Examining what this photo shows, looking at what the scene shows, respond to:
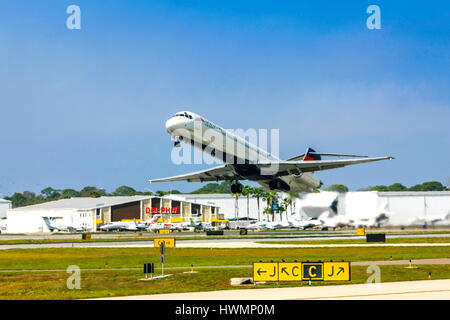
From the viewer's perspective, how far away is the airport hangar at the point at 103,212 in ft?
493

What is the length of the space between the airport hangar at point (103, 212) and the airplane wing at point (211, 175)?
74.7 metres

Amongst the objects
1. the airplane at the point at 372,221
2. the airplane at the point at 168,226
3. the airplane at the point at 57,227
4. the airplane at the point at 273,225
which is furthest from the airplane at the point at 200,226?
the airplane at the point at 372,221

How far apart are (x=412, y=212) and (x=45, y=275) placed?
35199mm

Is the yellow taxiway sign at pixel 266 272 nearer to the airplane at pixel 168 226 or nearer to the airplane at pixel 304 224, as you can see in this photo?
the airplane at pixel 304 224

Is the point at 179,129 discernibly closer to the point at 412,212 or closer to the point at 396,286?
the point at 412,212

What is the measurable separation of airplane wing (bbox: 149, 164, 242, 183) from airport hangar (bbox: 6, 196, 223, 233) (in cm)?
7474

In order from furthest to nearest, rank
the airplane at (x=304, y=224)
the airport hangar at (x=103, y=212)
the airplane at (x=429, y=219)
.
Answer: the airport hangar at (x=103, y=212) < the airplane at (x=304, y=224) < the airplane at (x=429, y=219)

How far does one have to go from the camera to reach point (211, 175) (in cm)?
7325

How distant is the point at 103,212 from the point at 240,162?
3947 inches

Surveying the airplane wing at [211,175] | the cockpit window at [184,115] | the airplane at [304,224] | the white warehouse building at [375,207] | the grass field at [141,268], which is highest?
the cockpit window at [184,115]

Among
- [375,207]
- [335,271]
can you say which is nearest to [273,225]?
[375,207]

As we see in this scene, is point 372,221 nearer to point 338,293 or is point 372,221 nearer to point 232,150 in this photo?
point 232,150

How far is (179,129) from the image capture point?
5603cm
